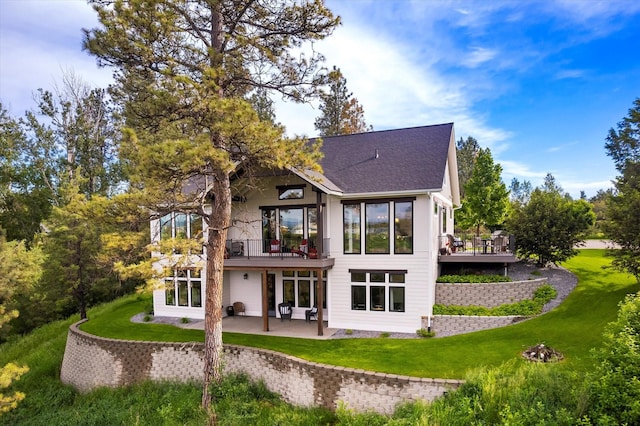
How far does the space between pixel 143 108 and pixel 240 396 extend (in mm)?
8221

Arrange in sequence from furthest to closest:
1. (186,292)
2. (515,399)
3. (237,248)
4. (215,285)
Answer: (186,292) < (237,248) < (215,285) < (515,399)

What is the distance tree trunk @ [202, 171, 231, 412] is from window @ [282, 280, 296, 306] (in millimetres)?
5376

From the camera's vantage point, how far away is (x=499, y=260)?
14.5m

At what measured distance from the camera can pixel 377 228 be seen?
13555mm

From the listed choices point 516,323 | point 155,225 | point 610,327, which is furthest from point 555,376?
point 155,225

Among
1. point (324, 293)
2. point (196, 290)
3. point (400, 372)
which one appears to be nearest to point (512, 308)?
point (400, 372)

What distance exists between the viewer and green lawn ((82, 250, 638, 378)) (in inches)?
372

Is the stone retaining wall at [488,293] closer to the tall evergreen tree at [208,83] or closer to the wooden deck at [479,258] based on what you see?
the wooden deck at [479,258]

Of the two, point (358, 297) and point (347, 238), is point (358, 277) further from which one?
point (347, 238)

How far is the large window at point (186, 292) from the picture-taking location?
16141mm

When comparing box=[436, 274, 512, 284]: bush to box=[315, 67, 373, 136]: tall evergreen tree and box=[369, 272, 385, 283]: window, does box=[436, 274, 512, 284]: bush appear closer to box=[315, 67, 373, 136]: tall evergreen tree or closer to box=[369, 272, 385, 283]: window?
box=[369, 272, 385, 283]: window

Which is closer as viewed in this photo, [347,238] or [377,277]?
[377,277]

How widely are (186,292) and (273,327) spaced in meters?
5.12

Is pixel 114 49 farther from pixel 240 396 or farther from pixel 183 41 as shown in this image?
pixel 240 396
